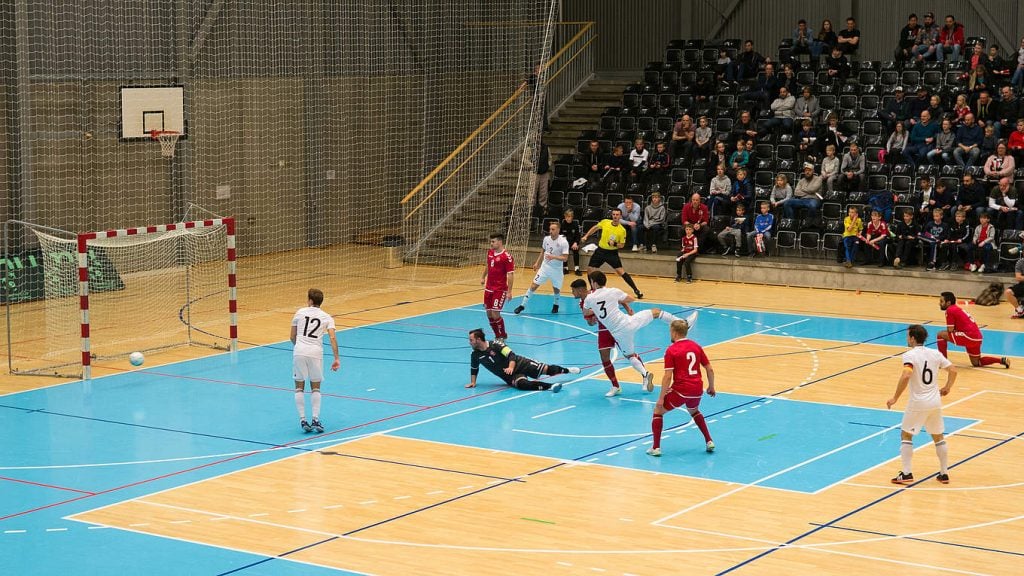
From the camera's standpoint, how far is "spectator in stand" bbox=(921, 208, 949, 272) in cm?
2792

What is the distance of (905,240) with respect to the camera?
93.5ft

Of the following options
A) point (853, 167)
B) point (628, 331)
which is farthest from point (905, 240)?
point (628, 331)

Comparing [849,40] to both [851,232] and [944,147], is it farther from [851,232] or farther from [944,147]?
[851,232]

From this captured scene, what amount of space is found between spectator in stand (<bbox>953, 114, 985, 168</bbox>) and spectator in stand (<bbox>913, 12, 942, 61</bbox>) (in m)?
3.73

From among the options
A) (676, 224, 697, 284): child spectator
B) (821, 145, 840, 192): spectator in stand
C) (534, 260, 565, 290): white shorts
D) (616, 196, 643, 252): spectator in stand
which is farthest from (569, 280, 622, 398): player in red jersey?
(821, 145, 840, 192): spectator in stand

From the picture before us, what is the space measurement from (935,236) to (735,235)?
4566 mm

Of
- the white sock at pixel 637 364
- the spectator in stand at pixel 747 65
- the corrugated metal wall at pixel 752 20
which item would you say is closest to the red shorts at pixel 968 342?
the white sock at pixel 637 364

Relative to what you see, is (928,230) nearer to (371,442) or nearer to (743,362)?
(743,362)

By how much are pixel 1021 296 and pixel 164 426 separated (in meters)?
16.1

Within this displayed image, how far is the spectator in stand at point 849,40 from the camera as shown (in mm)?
33781

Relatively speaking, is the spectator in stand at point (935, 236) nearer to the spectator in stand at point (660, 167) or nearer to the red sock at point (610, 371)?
the spectator in stand at point (660, 167)

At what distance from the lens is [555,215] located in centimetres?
3334

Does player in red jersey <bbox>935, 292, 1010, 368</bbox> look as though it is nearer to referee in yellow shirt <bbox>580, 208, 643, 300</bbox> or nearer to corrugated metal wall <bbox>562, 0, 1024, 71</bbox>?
referee in yellow shirt <bbox>580, 208, 643, 300</bbox>

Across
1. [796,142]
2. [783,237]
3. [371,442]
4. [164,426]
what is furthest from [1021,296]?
[164,426]
